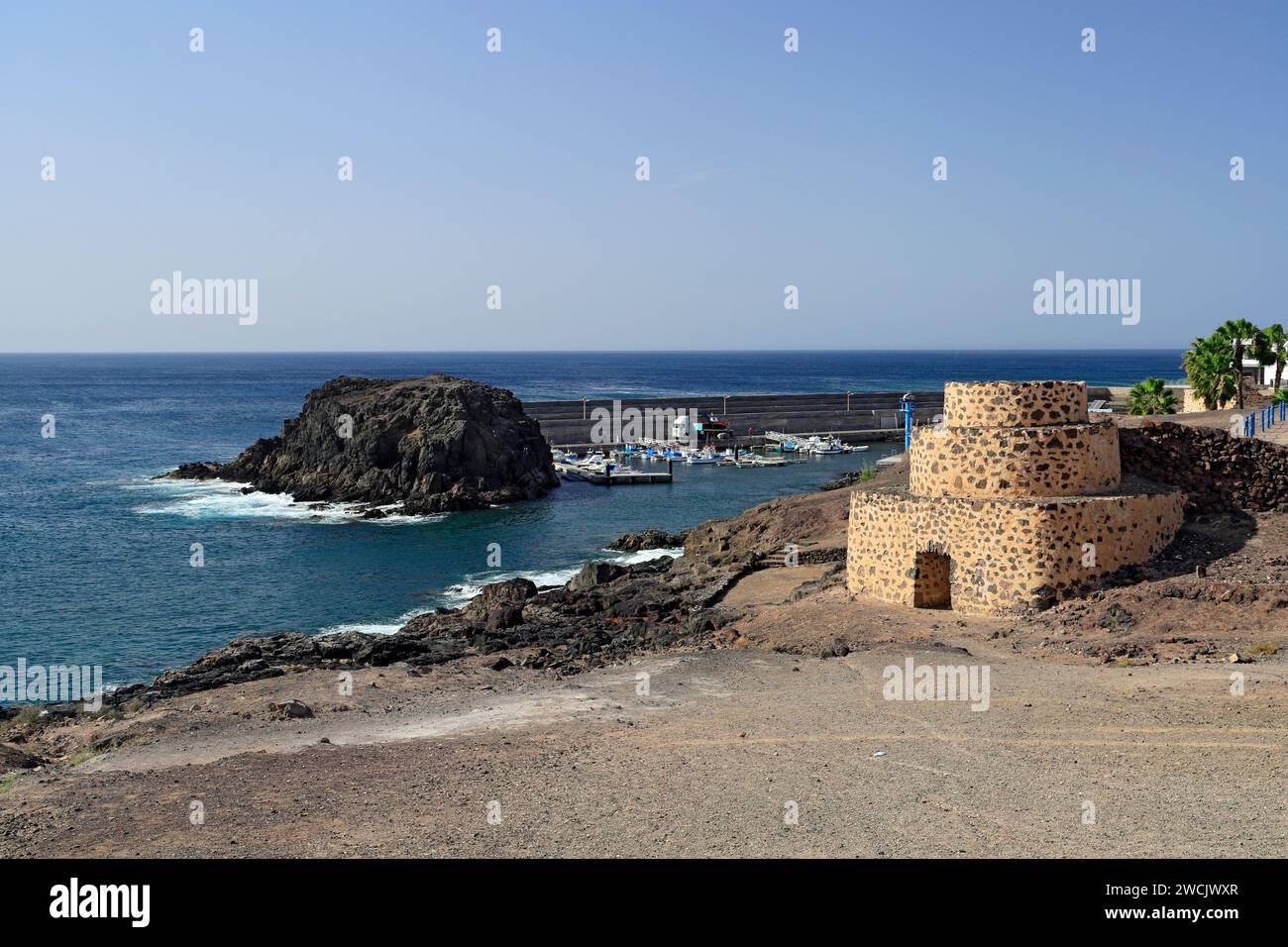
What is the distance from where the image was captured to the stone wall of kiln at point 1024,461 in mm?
23656

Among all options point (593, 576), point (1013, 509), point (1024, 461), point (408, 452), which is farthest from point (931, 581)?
point (408, 452)

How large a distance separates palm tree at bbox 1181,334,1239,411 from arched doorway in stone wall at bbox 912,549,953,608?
33.7m

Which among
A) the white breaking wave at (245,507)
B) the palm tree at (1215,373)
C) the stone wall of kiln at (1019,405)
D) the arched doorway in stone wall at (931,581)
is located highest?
the palm tree at (1215,373)

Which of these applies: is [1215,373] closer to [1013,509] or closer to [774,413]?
[1013,509]

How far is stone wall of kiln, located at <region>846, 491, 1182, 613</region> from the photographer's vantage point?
23047mm

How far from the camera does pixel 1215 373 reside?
168ft

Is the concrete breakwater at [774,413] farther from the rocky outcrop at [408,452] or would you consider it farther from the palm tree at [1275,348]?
the palm tree at [1275,348]

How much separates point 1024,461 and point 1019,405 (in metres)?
1.30

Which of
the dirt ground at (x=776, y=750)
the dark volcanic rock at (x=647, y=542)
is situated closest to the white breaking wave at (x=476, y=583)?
the dark volcanic rock at (x=647, y=542)

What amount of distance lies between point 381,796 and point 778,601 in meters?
16.4

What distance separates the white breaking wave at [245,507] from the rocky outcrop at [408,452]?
140 centimetres

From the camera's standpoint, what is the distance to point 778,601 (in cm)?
2883

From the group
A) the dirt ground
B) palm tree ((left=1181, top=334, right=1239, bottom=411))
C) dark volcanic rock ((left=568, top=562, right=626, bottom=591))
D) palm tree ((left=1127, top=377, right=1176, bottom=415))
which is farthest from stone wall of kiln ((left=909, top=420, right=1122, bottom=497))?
palm tree ((left=1127, top=377, right=1176, bottom=415))

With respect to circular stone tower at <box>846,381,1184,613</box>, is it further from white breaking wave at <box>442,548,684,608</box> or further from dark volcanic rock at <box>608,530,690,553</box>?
dark volcanic rock at <box>608,530,690,553</box>
